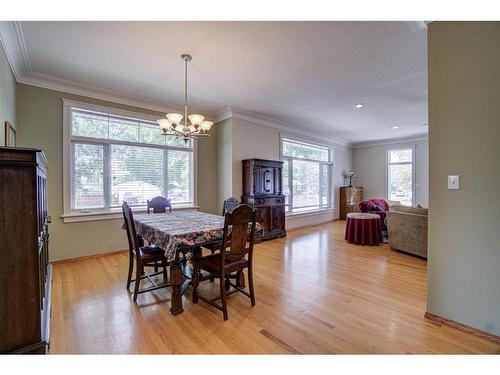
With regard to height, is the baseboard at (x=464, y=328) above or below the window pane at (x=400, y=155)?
below

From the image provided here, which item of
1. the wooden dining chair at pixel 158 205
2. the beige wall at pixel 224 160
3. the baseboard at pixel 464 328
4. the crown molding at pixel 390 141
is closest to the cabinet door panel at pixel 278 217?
the beige wall at pixel 224 160

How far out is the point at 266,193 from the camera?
17.0 ft

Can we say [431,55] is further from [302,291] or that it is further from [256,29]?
[302,291]

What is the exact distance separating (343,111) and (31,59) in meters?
5.12

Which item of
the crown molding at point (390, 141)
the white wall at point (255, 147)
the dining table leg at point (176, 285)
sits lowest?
the dining table leg at point (176, 285)

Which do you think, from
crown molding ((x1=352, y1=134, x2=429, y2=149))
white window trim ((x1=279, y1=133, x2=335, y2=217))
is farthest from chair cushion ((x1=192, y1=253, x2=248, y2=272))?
crown molding ((x1=352, y1=134, x2=429, y2=149))

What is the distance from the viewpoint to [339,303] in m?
2.40

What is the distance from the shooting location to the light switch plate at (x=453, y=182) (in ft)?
6.36

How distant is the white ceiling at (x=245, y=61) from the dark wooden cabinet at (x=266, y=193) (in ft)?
4.08

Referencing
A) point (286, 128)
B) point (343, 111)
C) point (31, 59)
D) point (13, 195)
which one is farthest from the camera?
point (286, 128)

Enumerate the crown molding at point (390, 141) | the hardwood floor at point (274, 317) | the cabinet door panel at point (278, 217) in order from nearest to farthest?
the hardwood floor at point (274, 317), the cabinet door panel at point (278, 217), the crown molding at point (390, 141)

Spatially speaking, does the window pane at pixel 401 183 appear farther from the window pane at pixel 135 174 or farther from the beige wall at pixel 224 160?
the window pane at pixel 135 174

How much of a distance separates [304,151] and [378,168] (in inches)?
126
